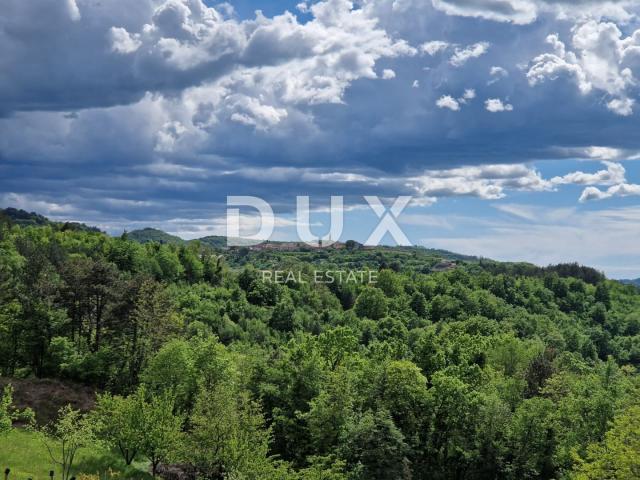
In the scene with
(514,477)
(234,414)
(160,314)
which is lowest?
(514,477)

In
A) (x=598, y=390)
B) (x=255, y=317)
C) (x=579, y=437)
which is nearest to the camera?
(x=579, y=437)

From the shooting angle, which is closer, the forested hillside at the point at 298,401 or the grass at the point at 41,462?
the grass at the point at 41,462

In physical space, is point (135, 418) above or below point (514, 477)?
above

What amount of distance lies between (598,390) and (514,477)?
1203cm

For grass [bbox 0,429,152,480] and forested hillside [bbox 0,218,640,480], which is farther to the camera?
forested hillside [bbox 0,218,640,480]

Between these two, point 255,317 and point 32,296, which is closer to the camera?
point 32,296

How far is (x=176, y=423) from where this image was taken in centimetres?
4862

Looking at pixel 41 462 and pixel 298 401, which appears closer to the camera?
pixel 41 462

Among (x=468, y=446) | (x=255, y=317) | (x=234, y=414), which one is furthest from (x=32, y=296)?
(x=255, y=317)

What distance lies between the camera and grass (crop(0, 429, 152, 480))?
1699 inches

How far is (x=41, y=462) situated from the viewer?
148 feet

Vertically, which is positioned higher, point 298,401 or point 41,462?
point 298,401

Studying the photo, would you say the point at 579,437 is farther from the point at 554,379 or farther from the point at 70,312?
the point at 70,312

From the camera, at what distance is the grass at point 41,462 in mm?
43156
